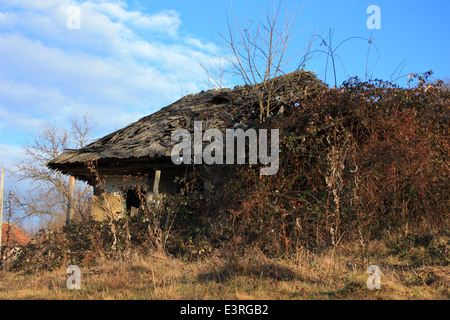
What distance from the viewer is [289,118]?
8.16 metres

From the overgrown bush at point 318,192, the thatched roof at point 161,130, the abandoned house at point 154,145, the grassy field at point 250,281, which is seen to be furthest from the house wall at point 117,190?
the grassy field at point 250,281

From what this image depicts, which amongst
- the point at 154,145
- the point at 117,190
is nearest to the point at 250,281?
the point at 154,145

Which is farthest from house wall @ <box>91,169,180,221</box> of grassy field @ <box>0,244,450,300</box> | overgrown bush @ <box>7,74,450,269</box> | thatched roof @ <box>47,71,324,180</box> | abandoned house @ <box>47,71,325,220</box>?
grassy field @ <box>0,244,450,300</box>

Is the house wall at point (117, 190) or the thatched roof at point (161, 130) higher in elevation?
the thatched roof at point (161, 130)

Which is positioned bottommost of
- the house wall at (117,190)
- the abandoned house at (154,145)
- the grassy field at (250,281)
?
the grassy field at (250,281)

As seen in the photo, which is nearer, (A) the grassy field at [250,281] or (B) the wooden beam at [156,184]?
(A) the grassy field at [250,281]

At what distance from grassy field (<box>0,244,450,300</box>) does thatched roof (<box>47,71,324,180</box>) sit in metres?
3.64

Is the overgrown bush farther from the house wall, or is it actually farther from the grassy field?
the house wall

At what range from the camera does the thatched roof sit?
368 inches

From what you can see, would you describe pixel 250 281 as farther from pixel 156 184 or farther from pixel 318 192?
pixel 156 184

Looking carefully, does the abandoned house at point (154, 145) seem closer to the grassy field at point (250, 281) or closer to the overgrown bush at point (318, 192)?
the overgrown bush at point (318, 192)

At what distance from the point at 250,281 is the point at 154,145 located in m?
5.24

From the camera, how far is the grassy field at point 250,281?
4281mm
